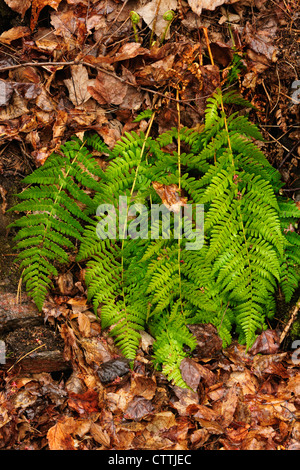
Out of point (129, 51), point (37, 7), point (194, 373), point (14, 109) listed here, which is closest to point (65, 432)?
point (194, 373)

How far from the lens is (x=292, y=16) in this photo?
304cm

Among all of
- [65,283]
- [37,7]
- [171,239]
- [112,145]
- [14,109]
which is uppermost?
[37,7]

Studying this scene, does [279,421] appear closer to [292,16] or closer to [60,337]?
[60,337]

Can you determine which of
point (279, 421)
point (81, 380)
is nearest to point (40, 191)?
point (81, 380)

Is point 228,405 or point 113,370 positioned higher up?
point 113,370

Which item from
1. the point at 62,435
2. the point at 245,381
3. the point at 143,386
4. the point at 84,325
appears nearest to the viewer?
the point at 62,435

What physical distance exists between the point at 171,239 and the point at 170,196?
33 cm

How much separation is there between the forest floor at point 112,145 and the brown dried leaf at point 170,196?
0.61 m

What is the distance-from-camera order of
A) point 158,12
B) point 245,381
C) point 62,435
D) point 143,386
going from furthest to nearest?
point 158,12
point 245,381
point 143,386
point 62,435

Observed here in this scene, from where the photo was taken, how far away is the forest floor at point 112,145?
7.64 feet

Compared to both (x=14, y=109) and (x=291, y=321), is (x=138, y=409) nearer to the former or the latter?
(x=291, y=321)

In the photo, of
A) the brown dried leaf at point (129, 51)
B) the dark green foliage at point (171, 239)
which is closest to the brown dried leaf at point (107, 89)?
the brown dried leaf at point (129, 51)

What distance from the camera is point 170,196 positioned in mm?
2645
